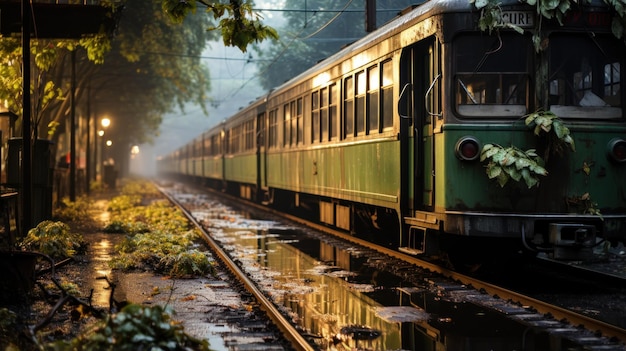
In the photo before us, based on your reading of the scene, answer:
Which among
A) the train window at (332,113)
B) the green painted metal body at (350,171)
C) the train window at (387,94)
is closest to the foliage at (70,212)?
the green painted metal body at (350,171)

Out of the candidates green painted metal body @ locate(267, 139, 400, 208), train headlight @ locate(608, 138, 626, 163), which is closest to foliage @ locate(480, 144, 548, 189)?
train headlight @ locate(608, 138, 626, 163)

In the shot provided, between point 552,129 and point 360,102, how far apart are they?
4.31 meters

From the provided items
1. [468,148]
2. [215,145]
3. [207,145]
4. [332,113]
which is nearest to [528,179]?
[468,148]

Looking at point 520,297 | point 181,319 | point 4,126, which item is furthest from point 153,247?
point 4,126

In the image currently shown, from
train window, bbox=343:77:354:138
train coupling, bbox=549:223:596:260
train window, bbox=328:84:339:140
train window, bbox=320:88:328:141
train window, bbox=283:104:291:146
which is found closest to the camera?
train coupling, bbox=549:223:596:260

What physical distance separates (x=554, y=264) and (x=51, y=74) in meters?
17.8

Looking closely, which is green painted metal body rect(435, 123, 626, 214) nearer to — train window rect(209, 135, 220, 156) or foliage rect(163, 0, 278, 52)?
foliage rect(163, 0, 278, 52)

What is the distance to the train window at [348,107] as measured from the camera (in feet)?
43.5

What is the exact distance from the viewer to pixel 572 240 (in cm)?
874

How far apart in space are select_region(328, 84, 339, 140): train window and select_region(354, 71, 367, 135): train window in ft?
4.34

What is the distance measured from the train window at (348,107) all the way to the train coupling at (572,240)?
5.05 meters

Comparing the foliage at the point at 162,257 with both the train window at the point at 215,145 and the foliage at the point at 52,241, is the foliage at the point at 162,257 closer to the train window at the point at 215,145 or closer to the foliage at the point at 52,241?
the foliage at the point at 52,241

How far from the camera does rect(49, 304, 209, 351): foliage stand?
542 cm

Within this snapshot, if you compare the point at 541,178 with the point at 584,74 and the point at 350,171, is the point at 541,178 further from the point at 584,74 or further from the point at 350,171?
the point at 350,171
